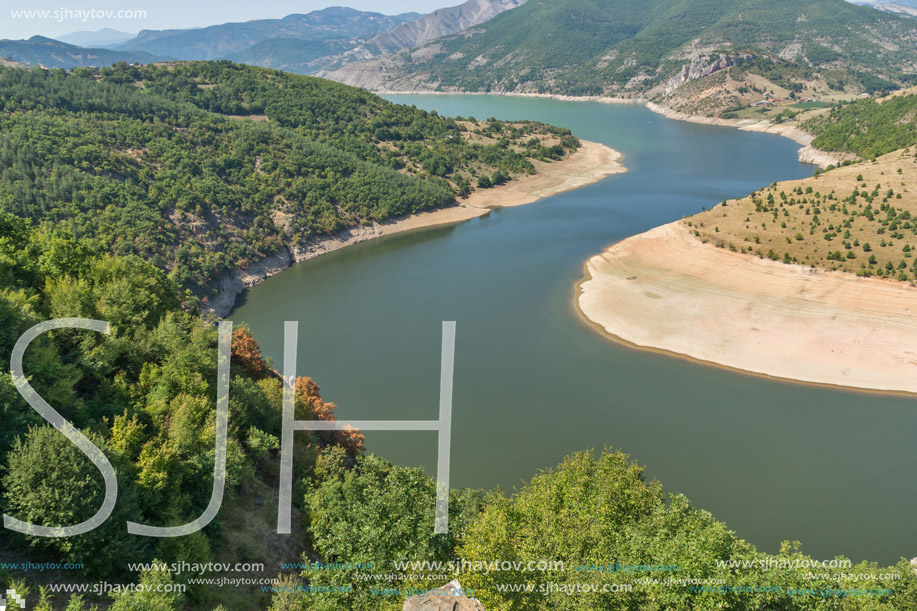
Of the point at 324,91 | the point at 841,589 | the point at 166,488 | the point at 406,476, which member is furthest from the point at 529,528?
the point at 324,91

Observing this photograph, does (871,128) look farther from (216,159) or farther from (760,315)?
(216,159)

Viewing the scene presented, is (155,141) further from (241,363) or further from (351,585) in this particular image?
(351,585)

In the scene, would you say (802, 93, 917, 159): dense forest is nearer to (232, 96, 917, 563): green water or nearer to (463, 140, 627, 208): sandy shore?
(463, 140, 627, 208): sandy shore

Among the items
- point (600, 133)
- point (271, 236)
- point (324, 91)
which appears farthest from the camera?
point (600, 133)

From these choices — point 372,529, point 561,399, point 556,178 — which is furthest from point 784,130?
point 372,529

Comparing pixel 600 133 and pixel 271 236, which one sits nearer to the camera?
pixel 271 236

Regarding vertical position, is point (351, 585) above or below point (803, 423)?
above

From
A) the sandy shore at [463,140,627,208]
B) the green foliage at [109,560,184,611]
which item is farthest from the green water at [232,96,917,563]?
the sandy shore at [463,140,627,208]
